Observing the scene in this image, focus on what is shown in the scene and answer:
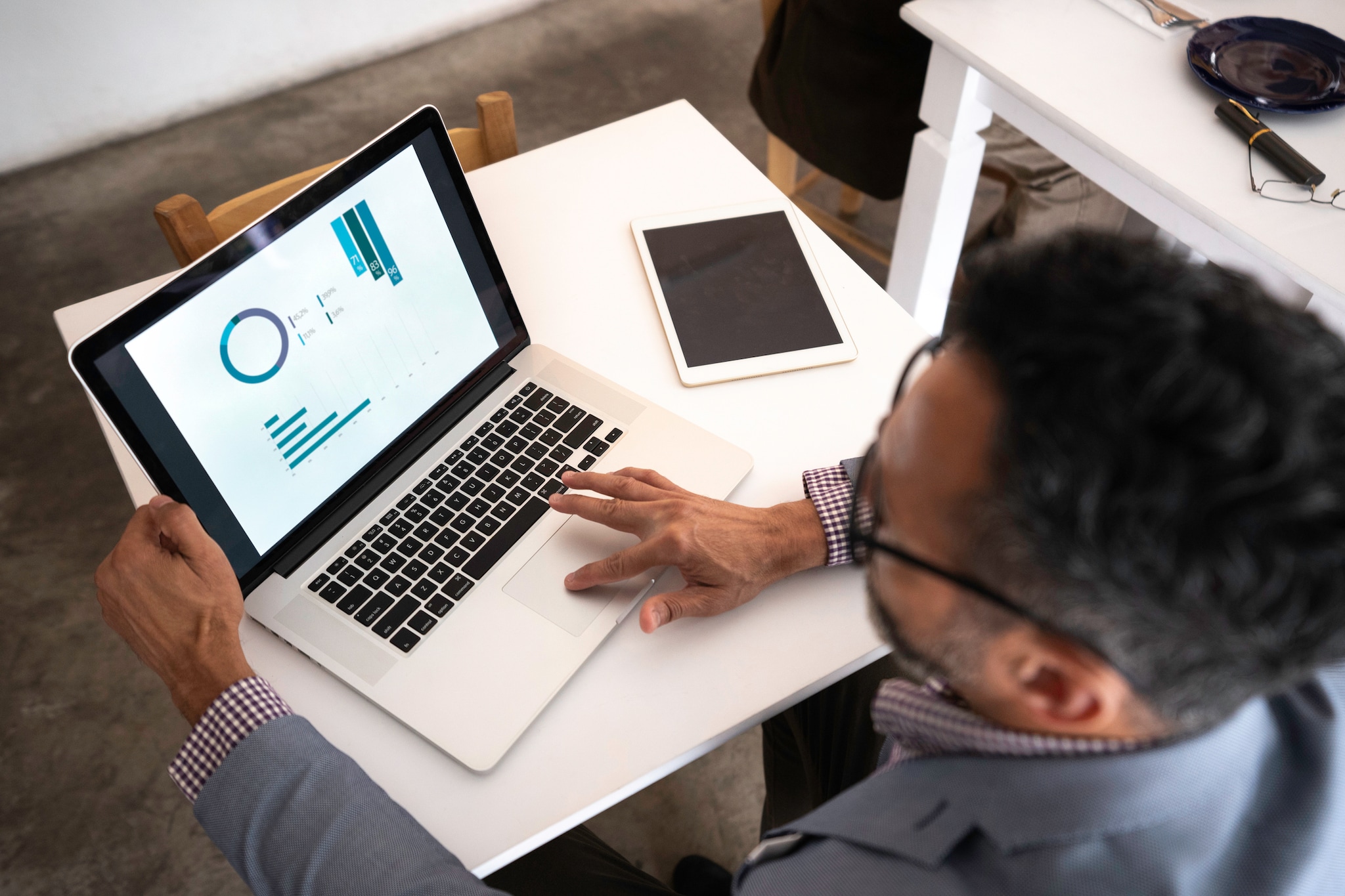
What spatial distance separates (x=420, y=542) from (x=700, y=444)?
1.03 ft

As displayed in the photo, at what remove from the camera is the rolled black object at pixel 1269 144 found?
4.03 ft

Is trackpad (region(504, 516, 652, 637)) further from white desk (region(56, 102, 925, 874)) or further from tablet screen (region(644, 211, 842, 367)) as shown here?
tablet screen (region(644, 211, 842, 367))

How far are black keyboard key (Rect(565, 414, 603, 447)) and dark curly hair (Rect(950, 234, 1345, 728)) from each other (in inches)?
21.8

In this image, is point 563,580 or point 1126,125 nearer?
point 563,580

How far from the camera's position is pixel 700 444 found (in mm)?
998

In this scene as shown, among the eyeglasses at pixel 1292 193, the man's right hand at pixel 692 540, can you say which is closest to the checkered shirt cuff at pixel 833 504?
the man's right hand at pixel 692 540

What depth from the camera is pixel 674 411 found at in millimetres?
1041

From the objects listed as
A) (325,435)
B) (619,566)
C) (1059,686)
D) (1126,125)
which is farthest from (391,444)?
(1126,125)

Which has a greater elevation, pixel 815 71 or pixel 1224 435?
pixel 1224 435

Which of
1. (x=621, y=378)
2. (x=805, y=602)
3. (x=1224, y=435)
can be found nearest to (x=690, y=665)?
(x=805, y=602)

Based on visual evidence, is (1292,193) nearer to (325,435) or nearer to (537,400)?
(537,400)

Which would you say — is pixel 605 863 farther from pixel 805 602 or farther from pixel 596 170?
pixel 596 170

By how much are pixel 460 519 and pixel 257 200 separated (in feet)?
1.78

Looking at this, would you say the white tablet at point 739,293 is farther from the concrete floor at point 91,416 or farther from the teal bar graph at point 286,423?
the concrete floor at point 91,416
